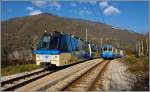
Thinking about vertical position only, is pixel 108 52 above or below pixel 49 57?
above

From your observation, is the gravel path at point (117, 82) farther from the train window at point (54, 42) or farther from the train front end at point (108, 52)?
the train front end at point (108, 52)

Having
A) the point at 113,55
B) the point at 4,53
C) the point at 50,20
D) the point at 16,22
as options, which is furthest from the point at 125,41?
the point at 4,53

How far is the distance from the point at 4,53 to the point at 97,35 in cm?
12636

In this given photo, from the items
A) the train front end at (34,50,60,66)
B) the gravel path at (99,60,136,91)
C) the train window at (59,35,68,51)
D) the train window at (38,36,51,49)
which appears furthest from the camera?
the train window at (59,35,68,51)

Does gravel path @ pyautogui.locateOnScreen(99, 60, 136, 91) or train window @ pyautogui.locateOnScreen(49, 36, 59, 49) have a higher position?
train window @ pyautogui.locateOnScreen(49, 36, 59, 49)

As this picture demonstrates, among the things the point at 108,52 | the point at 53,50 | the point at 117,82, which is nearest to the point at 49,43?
the point at 53,50

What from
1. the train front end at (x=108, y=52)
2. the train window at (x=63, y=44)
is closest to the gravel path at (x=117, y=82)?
the train window at (x=63, y=44)

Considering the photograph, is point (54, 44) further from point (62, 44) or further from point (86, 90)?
point (86, 90)

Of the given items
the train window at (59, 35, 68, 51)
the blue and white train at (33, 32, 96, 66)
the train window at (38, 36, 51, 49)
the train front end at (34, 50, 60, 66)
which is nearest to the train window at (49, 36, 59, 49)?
the blue and white train at (33, 32, 96, 66)

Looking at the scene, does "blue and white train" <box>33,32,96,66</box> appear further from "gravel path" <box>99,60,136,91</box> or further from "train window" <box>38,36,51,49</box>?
"gravel path" <box>99,60,136,91</box>

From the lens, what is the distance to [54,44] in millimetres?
21906

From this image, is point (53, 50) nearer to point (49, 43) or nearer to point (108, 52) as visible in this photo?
point (49, 43)

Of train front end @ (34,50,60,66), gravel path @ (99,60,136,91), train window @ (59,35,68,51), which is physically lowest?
gravel path @ (99,60,136,91)

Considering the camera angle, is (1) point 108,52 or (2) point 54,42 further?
(1) point 108,52
